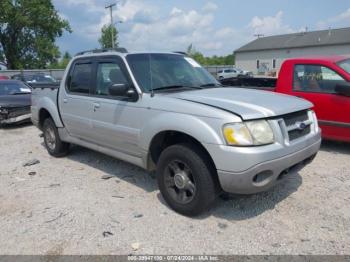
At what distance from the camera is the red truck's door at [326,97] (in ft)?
18.4

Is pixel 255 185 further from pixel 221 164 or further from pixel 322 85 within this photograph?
pixel 322 85

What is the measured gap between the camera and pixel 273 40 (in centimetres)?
5703

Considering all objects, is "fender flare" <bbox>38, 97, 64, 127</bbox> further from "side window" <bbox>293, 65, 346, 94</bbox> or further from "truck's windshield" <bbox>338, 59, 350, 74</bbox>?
Answer: "truck's windshield" <bbox>338, 59, 350, 74</bbox>

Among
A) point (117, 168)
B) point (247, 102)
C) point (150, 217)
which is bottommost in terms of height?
point (150, 217)

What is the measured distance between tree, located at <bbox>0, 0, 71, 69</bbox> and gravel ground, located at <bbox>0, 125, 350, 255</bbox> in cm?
4220

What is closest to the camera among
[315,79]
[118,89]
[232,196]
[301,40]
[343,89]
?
[118,89]

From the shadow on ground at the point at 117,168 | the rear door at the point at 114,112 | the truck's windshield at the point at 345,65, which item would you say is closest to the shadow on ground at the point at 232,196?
the shadow on ground at the point at 117,168

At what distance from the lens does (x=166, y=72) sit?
4.41 metres

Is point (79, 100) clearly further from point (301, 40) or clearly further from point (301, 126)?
point (301, 40)

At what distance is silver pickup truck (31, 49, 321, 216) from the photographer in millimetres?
3168

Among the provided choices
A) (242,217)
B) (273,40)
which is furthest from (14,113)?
(273,40)

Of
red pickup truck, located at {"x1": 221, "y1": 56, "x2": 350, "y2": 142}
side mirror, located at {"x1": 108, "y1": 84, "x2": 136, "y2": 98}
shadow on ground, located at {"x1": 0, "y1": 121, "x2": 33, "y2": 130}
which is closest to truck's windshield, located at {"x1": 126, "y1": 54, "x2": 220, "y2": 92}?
side mirror, located at {"x1": 108, "y1": 84, "x2": 136, "y2": 98}

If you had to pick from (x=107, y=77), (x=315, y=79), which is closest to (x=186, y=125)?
(x=107, y=77)

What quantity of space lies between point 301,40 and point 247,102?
5442cm
